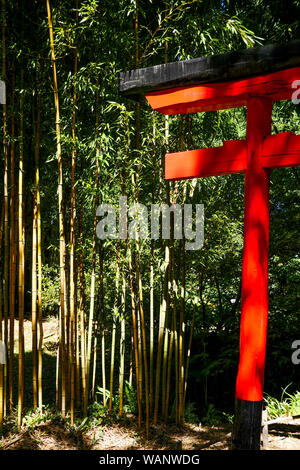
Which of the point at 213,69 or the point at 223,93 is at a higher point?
the point at 213,69

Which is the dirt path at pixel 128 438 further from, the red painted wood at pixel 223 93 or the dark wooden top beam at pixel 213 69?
the dark wooden top beam at pixel 213 69

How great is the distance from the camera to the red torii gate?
222cm

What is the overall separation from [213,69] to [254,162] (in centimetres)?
58

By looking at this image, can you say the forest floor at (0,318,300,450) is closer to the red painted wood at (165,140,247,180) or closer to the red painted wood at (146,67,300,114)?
the red painted wood at (165,140,247,180)

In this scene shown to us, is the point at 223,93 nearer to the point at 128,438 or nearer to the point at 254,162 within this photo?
the point at 254,162

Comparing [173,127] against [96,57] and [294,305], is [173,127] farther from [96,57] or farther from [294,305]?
[294,305]

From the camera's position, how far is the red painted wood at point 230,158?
7.32 feet

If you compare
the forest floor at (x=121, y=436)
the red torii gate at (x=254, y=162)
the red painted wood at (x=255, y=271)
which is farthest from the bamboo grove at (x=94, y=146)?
the red painted wood at (x=255, y=271)

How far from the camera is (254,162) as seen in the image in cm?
231

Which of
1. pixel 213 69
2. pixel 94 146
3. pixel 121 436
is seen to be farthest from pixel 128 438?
pixel 213 69

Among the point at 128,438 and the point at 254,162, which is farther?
the point at 128,438

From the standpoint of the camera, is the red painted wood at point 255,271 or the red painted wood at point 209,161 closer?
the red painted wood at point 255,271

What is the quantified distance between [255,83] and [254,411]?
183 cm

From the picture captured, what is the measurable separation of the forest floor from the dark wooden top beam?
2629 mm
